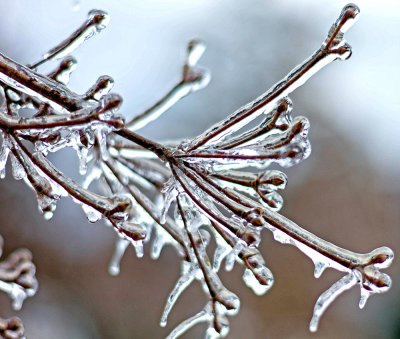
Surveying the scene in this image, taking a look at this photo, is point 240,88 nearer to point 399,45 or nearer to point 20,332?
point 399,45

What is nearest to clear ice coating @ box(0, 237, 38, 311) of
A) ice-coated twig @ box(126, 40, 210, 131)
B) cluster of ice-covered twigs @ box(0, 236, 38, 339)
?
cluster of ice-covered twigs @ box(0, 236, 38, 339)

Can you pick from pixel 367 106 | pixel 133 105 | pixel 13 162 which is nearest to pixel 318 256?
pixel 13 162

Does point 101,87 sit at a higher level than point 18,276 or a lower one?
higher

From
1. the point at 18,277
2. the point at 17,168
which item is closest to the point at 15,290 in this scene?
the point at 18,277

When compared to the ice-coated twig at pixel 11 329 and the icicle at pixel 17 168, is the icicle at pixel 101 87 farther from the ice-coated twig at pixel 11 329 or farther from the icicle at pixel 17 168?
the ice-coated twig at pixel 11 329

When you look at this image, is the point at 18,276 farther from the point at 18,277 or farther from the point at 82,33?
the point at 82,33

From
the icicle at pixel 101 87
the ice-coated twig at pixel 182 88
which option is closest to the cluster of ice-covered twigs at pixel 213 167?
the icicle at pixel 101 87

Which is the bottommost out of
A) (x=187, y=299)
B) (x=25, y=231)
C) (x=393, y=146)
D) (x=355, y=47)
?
(x=25, y=231)

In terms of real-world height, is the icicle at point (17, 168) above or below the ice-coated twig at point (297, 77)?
below
